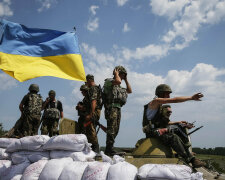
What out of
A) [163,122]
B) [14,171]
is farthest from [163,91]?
[14,171]

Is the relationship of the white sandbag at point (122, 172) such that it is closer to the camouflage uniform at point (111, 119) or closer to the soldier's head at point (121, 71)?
the camouflage uniform at point (111, 119)

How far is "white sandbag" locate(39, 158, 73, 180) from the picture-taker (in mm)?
3145

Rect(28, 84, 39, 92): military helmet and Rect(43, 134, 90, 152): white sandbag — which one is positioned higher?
Rect(28, 84, 39, 92): military helmet

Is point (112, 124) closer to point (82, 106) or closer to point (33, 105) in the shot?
point (82, 106)

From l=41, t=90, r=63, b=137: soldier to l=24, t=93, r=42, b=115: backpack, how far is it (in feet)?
2.79

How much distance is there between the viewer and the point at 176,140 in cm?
332

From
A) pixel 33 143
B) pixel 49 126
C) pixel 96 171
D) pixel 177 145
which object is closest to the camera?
pixel 96 171

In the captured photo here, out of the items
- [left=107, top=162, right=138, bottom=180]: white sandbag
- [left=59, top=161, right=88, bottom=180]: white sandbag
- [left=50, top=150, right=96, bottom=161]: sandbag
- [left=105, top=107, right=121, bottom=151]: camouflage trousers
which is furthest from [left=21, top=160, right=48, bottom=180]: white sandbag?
[left=105, top=107, right=121, bottom=151]: camouflage trousers

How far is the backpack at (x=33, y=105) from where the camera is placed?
6422 mm

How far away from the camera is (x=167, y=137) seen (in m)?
3.37

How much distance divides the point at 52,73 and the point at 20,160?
4.74 feet

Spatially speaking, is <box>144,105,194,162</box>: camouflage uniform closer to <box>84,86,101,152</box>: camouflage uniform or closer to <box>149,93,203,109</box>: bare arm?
<box>149,93,203,109</box>: bare arm

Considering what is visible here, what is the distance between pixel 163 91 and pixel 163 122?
497 mm

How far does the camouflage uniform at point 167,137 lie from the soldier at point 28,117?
3847mm
